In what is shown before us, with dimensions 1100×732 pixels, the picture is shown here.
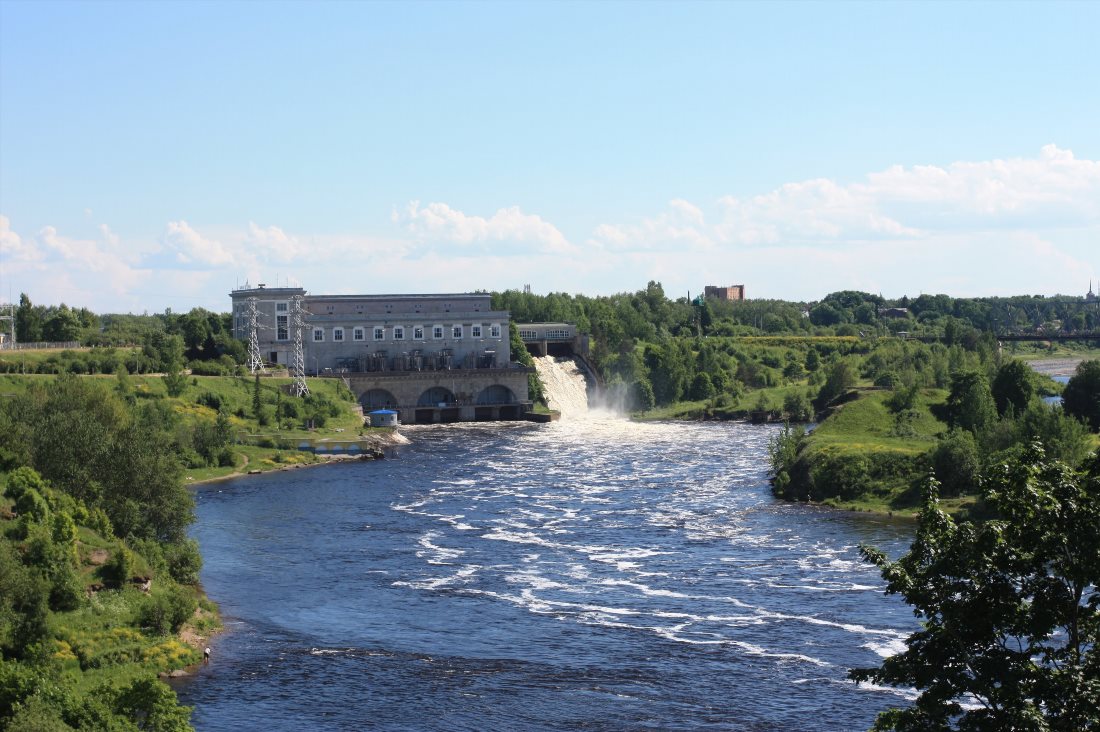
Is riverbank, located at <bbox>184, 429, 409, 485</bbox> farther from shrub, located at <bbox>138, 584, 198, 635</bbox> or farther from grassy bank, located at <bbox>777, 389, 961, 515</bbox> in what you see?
shrub, located at <bbox>138, 584, 198, 635</bbox>

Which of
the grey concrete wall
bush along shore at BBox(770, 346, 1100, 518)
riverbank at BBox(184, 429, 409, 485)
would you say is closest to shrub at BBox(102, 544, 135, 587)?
bush along shore at BBox(770, 346, 1100, 518)

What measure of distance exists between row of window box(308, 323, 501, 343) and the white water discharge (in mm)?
9095

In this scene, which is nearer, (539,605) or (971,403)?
(539,605)

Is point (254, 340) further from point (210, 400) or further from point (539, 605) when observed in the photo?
point (539, 605)

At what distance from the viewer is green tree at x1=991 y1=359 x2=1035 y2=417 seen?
100188mm

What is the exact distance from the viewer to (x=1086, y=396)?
3767 inches

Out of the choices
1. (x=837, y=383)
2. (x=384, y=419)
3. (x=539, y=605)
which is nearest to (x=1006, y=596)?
(x=539, y=605)

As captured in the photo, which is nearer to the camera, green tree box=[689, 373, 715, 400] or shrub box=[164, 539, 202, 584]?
shrub box=[164, 539, 202, 584]

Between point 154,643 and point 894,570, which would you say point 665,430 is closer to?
point 154,643

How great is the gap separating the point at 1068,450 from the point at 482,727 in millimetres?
48759

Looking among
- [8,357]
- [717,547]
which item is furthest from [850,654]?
[8,357]

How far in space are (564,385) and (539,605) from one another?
102 m

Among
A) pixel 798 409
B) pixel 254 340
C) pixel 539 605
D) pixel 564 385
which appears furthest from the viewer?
pixel 564 385

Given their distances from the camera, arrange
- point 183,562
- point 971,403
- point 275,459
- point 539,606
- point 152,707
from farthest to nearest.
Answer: point 275,459
point 971,403
point 183,562
point 539,606
point 152,707
